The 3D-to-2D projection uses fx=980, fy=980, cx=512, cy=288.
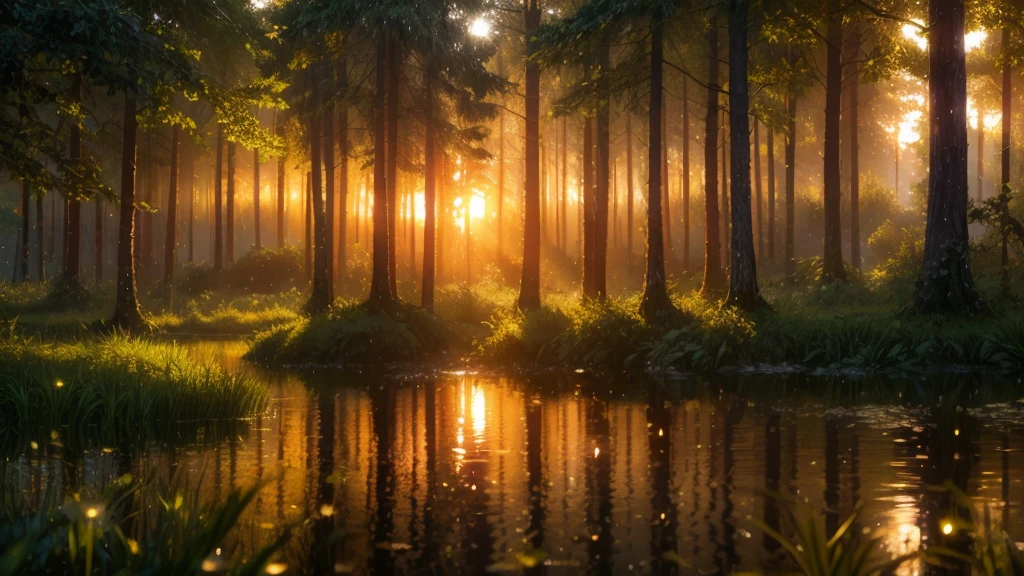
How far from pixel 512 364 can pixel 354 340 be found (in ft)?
12.9

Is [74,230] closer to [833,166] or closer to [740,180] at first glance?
[740,180]

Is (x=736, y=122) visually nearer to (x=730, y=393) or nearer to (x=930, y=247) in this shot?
(x=930, y=247)

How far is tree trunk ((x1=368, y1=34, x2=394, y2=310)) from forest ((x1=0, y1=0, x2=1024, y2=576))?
12 centimetres

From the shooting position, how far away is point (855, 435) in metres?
10.4

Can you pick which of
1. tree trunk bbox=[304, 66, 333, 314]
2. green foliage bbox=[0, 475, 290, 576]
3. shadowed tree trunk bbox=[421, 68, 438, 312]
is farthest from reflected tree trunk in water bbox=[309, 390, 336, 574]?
tree trunk bbox=[304, 66, 333, 314]

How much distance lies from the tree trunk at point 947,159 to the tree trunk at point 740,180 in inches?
131

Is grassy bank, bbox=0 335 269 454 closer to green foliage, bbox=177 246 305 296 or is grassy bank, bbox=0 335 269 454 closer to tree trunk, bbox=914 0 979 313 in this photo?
tree trunk, bbox=914 0 979 313

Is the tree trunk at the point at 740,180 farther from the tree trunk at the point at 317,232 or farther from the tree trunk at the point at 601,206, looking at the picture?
the tree trunk at the point at 317,232

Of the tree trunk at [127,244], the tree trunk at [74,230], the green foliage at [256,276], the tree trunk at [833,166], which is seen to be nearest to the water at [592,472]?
the tree trunk at [127,244]

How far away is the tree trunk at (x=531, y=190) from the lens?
27156 mm

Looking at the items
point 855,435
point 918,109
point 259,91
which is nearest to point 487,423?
point 855,435

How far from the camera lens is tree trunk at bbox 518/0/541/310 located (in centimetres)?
2716

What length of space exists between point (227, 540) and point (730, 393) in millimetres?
9686

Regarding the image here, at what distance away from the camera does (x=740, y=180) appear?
821 inches
